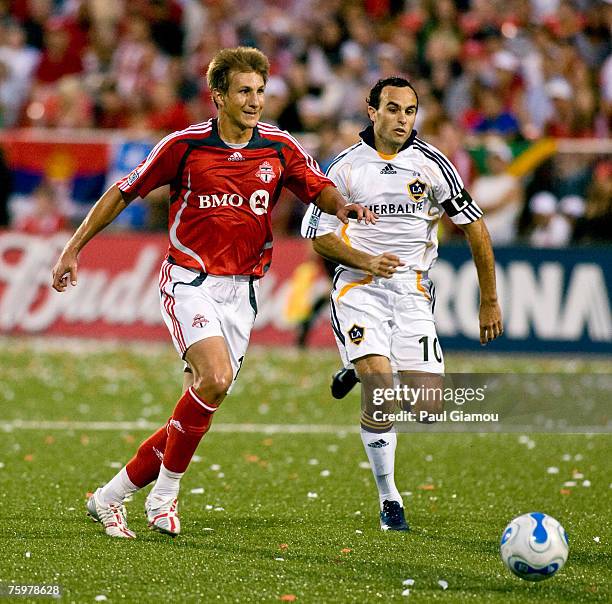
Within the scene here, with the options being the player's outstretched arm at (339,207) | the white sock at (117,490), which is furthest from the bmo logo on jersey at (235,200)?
the white sock at (117,490)

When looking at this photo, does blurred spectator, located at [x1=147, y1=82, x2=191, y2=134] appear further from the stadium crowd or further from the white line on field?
the white line on field

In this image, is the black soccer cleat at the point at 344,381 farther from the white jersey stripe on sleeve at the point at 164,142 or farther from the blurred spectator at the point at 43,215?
the blurred spectator at the point at 43,215

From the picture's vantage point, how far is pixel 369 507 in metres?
8.03

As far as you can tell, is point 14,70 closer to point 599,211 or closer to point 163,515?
point 599,211

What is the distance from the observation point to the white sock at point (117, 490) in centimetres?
713

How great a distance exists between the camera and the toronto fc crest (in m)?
7.20

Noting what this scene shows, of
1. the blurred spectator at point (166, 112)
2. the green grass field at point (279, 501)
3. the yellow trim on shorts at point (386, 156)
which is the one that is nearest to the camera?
the green grass field at point (279, 501)

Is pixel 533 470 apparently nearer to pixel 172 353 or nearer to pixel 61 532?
pixel 61 532

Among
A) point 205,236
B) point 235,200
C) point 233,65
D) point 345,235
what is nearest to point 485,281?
point 345,235

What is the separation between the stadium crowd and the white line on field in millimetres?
4972

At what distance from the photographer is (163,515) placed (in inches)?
273

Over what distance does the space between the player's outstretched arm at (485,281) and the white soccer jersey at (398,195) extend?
15 centimetres

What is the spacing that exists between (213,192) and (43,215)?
1036 centimetres

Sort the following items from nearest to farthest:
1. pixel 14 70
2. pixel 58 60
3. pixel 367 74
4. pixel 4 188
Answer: pixel 4 188 < pixel 367 74 < pixel 14 70 < pixel 58 60
